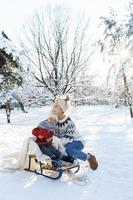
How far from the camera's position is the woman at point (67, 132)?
6.18m

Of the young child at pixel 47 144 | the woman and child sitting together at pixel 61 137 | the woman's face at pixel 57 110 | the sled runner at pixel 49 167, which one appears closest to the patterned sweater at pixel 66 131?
the woman and child sitting together at pixel 61 137

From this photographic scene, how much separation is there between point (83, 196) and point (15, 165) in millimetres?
1375

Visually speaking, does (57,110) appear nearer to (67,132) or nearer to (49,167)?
(67,132)

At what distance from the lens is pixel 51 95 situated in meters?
28.1

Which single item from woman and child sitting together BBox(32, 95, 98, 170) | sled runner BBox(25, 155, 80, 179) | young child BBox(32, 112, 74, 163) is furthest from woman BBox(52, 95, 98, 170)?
sled runner BBox(25, 155, 80, 179)

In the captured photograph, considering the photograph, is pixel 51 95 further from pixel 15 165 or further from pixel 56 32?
pixel 15 165

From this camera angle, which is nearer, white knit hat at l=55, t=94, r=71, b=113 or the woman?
the woman

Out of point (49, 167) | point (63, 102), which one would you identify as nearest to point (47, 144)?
point (49, 167)

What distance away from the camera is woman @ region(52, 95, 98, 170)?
20.3 feet

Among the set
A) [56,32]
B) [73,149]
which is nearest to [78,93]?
[56,32]

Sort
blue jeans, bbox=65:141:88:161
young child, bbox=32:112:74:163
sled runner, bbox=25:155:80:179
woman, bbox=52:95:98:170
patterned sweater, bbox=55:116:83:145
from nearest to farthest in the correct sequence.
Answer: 1. sled runner, bbox=25:155:80:179
2. young child, bbox=32:112:74:163
3. blue jeans, bbox=65:141:88:161
4. woman, bbox=52:95:98:170
5. patterned sweater, bbox=55:116:83:145

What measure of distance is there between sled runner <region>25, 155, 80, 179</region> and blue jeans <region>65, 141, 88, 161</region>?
0.52ft

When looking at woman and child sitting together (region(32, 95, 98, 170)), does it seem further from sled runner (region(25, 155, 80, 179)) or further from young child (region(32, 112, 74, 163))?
sled runner (region(25, 155, 80, 179))

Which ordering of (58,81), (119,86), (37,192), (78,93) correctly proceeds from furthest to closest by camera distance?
1. (78,93)
2. (58,81)
3. (119,86)
4. (37,192)
